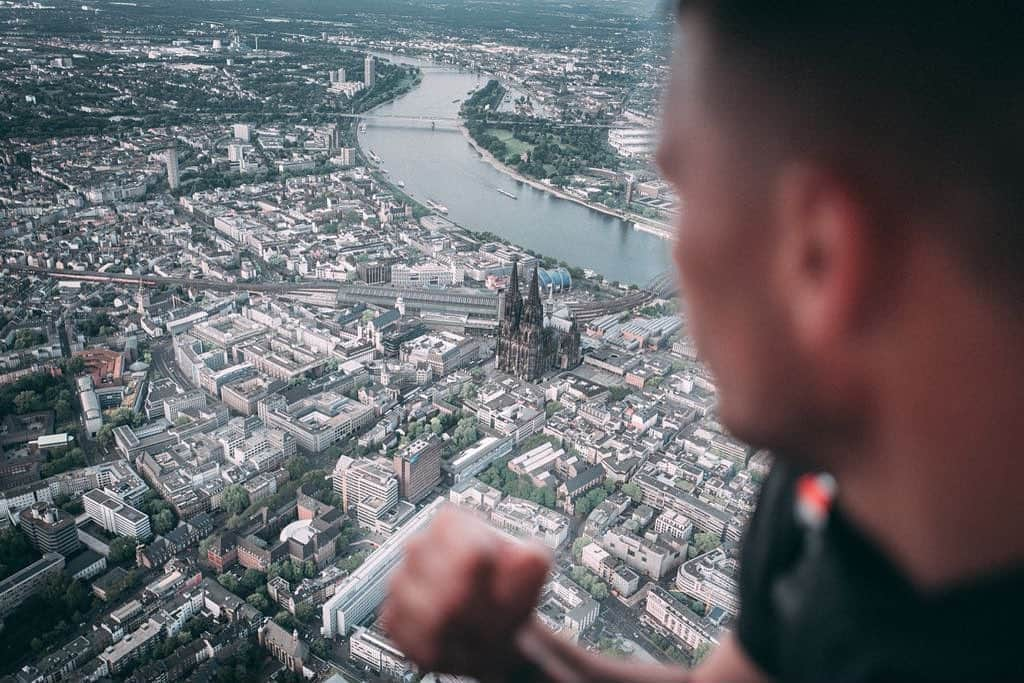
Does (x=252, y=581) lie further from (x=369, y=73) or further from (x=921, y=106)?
(x=369, y=73)

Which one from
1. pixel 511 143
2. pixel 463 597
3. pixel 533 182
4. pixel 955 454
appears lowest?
pixel 533 182

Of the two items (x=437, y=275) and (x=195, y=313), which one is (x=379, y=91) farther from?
(x=195, y=313)

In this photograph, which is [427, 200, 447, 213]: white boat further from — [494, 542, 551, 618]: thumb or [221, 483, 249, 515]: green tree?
[494, 542, 551, 618]: thumb

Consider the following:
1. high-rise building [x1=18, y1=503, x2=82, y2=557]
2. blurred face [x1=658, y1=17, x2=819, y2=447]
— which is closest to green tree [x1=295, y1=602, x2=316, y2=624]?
high-rise building [x1=18, y1=503, x2=82, y2=557]

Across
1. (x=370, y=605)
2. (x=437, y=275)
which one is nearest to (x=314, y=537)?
(x=370, y=605)

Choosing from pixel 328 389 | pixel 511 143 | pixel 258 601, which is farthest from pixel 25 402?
pixel 511 143

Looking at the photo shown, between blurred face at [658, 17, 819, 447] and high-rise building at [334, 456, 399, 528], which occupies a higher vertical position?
blurred face at [658, 17, 819, 447]
